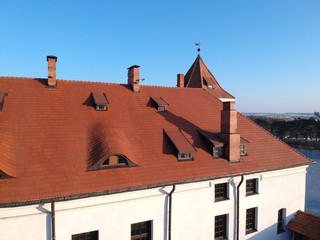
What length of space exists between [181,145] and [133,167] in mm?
3020

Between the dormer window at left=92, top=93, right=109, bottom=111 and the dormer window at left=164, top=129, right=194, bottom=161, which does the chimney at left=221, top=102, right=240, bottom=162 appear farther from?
the dormer window at left=92, top=93, right=109, bottom=111

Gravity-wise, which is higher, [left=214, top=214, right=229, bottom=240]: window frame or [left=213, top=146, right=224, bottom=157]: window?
[left=213, top=146, right=224, bottom=157]: window

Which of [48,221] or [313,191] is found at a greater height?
[48,221]

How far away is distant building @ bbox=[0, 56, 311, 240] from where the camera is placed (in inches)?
427

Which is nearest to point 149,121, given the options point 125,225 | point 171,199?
point 171,199

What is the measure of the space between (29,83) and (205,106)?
451 inches

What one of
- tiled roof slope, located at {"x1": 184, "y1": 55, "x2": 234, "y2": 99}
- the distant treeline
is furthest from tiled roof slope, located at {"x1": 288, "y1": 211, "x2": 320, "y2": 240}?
the distant treeline

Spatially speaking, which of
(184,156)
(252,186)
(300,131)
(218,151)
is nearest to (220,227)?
(252,186)

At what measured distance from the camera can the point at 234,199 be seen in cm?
1504

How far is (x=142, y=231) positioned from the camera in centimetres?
1283

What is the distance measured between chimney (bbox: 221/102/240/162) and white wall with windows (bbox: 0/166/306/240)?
1.34 metres

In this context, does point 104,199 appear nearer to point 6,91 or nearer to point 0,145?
point 0,145

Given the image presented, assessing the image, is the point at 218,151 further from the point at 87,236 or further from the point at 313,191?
the point at 313,191

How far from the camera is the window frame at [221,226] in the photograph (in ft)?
48.6
